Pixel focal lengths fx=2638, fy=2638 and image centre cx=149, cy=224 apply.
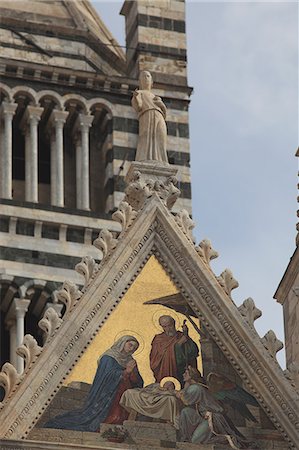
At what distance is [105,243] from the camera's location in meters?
26.0

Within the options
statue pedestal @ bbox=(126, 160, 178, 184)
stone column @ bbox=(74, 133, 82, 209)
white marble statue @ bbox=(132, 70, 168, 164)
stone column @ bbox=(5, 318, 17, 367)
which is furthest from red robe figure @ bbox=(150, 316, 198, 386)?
stone column @ bbox=(74, 133, 82, 209)

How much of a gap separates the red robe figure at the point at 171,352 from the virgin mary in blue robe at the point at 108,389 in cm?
20

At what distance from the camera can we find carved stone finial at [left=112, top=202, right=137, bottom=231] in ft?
86.0

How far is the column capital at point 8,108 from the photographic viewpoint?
34250mm

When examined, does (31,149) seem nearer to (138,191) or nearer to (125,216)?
(138,191)

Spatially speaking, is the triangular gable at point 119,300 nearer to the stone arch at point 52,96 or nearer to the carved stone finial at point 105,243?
the carved stone finial at point 105,243

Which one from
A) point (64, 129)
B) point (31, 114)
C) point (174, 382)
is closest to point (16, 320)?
point (31, 114)

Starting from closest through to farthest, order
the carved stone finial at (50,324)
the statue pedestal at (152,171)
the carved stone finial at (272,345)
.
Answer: the carved stone finial at (50,324) < the carved stone finial at (272,345) < the statue pedestal at (152,171)

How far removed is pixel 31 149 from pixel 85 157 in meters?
0.73

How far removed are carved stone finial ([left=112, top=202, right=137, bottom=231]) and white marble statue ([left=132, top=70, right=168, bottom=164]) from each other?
749 millimetres

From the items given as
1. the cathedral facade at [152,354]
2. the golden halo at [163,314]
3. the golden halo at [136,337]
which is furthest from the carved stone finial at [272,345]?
the golden halo at [136,337]

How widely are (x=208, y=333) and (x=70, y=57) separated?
10414 millimetres

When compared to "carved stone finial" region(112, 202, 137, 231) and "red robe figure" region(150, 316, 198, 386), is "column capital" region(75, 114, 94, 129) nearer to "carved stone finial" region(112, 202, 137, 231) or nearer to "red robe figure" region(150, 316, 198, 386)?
"carved stone finial" region(112, 202, 137, 231)

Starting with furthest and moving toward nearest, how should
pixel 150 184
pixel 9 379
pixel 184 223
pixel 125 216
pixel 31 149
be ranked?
1. pixel 31 149
2. pixel 150 184
3. pixel 184 223
4. pixel 125 216
5. pixel 9 379
